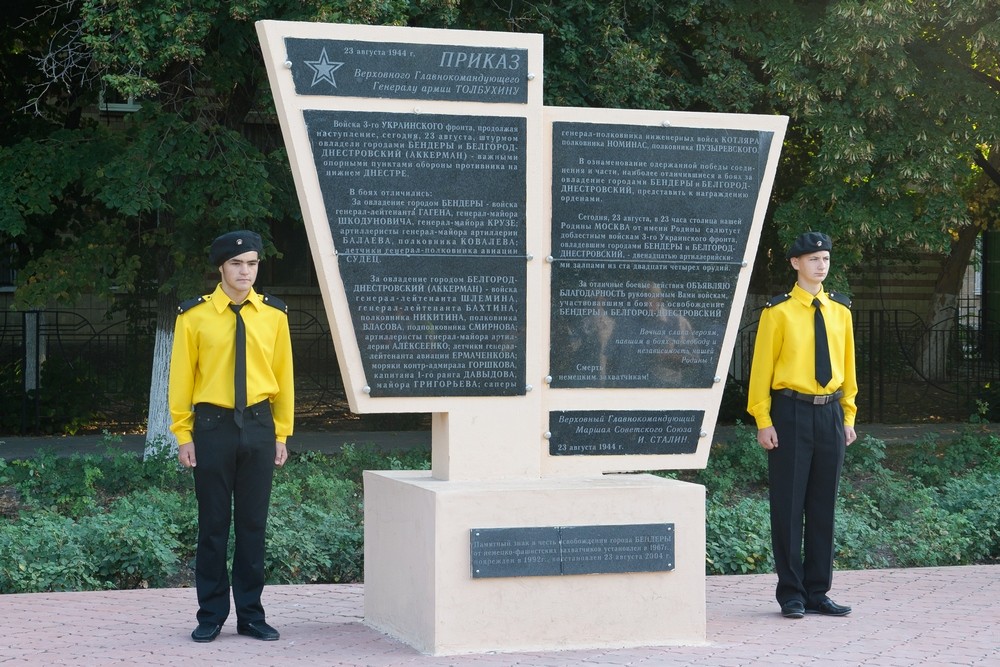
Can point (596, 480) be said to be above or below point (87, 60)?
below

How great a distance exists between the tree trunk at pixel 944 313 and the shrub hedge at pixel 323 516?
289 inches

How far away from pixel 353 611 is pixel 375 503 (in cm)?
85

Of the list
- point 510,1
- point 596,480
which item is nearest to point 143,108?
point 510,1

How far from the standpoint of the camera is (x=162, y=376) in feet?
43.7

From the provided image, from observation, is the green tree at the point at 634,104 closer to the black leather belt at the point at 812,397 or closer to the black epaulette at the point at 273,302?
the black epaulette at the point at 273,302

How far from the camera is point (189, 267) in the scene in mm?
13055

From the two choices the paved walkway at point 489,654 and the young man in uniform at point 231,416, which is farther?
the young man in uniform at point 231,416

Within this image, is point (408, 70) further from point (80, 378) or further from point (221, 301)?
point (80, 378)

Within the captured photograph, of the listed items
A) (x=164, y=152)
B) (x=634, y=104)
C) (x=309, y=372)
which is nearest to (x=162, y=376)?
(x=164, y=152)

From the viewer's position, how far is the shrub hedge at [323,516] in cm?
812

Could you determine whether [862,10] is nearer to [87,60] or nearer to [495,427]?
[495,427]

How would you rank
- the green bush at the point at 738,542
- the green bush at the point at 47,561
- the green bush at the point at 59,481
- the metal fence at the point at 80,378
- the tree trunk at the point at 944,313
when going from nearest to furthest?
the green bush at the point at 47,561
the green bush at the point at 738,542
the green bush at the point at 59,481
the metal fence at the point at 80,378
the tree trunk at the point at 944,313

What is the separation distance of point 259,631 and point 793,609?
9.22 ft

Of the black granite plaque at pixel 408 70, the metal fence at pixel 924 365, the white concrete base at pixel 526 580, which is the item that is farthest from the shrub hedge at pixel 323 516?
the metal fence at pixel 924 365
